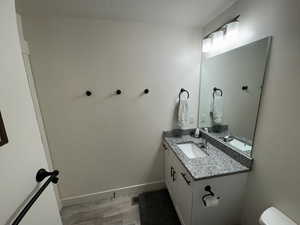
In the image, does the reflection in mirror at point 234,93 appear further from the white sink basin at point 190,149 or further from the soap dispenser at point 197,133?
the white sink basin at point 190,149

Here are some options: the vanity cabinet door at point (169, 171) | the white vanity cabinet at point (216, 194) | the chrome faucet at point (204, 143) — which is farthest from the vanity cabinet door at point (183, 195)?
the chrome faucet at point (204, 143)

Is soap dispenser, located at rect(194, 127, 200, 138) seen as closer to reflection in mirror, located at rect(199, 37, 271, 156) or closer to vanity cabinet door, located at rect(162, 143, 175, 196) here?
reflection in mirror, located at rect(199, 37, 271, 156)

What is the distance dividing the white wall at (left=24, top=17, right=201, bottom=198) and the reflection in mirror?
20 centimetres

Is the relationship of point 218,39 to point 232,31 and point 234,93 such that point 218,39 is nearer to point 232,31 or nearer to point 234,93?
point 232,31

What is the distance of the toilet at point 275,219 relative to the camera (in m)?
0.98

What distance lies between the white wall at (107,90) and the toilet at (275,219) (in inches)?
48.9

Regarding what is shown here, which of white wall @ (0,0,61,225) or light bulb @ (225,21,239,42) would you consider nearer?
white wall @ (0,0,61,225)

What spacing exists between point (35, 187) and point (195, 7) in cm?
194

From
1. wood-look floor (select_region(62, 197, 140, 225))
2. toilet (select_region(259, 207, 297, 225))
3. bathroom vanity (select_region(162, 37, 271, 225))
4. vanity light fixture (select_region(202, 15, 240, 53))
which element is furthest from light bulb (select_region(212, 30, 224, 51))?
wood-look floor (select_region(62, 197, 140, 225))

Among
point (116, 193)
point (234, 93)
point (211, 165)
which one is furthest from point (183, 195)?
point (234, 93)

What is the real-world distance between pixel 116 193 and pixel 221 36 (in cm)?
249

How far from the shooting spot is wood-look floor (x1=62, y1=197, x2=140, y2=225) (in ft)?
5.54

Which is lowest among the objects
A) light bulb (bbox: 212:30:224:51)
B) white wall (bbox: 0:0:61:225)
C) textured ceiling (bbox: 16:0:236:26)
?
white wall (bbox: 0:0:61:225)

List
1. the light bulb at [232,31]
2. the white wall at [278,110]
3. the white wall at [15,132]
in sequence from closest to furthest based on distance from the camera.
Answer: the white wall at [15,132] → the white wall at [278,110] → the light bulb at [232,31]
